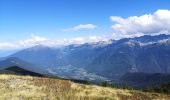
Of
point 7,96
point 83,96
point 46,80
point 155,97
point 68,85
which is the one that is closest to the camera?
point 7,96

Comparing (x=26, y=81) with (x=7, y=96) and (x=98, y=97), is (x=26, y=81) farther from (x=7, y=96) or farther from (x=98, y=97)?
(x=98, y=97)

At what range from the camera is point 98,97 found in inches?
1164

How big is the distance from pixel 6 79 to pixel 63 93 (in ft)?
34.4

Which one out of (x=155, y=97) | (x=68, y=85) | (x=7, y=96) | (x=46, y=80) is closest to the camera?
(x=7, y=96)

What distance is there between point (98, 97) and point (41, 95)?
5786mm

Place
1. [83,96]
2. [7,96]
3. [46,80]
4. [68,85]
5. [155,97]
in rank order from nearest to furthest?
[7,96], [83,96], [155,97], [68,85], [46,80]

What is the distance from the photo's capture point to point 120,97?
99.3ft

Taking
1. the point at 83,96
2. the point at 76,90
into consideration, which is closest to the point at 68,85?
the point at 76,90

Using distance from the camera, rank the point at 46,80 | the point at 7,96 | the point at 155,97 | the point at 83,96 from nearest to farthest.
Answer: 1. the point at 7,96
2. the point at 83,96
3. the point at 155,97
4. the point at 46,80

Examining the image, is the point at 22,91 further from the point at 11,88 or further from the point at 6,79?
the point at 6,79

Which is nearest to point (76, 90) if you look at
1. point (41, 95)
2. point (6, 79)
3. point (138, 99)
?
point (41, 95)

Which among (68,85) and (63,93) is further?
(68,85)

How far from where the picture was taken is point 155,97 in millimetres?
31453

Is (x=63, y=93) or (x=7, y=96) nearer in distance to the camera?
(x=7, y=96)
